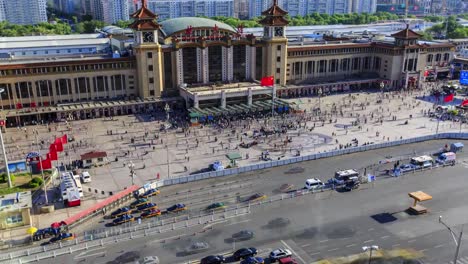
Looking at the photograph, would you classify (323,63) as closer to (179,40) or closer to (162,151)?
(179,40)

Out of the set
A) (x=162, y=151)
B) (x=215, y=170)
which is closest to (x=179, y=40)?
(x=162, y=151)

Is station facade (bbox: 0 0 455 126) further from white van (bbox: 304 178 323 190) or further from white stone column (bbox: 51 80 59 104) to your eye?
white van (bbox: 304 178 323 190)

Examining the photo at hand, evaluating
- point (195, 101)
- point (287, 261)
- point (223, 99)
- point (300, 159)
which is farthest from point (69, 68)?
point (287, 261)

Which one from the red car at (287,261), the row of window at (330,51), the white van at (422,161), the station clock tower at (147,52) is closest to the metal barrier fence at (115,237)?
the red car at (287,261)

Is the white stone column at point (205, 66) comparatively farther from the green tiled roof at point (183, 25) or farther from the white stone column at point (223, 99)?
the white stone column at point (223, 99)

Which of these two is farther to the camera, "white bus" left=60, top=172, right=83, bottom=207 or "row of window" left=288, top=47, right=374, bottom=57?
"row of window" left=288, top=47, right=374, bottom=57

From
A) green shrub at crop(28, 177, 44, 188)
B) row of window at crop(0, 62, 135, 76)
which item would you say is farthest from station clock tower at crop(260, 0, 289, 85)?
green shrub at crop(28, 177, 44, 188)
